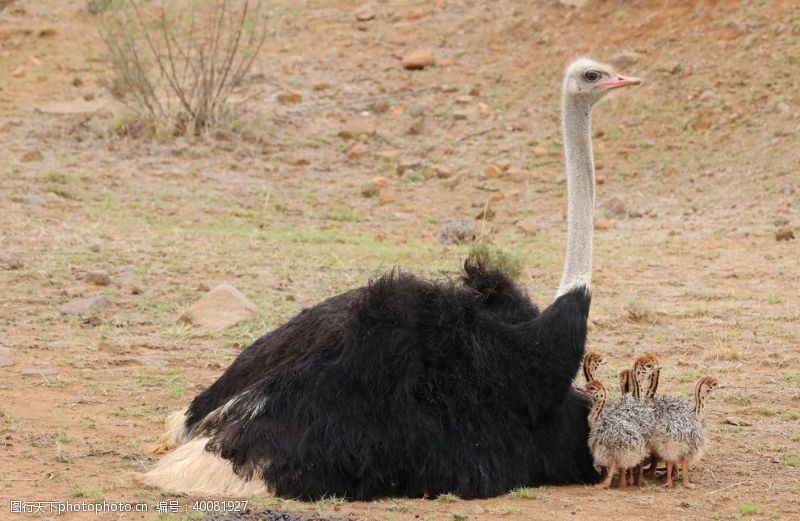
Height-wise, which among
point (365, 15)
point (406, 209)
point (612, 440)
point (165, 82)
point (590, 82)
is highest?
point (365, 15)

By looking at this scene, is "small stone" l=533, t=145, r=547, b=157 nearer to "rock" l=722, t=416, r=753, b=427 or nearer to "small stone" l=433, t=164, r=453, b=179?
"small stone" l=433, t=164, r=453, b=179

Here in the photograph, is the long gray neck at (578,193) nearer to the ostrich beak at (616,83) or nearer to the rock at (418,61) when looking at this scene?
the ostrich beak at (616,83)

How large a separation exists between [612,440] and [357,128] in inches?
447

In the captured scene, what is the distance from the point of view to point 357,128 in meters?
16.7

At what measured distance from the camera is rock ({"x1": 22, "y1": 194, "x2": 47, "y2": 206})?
1226 cm

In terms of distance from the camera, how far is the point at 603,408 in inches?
230

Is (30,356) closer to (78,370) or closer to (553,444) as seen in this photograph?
(78,370)

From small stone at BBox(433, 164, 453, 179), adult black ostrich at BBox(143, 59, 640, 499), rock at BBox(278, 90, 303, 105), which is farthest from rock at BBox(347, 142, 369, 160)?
adult black ostrich at BBox(143, 59, 640, 499)

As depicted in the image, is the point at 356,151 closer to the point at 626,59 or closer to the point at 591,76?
the point at 626,59

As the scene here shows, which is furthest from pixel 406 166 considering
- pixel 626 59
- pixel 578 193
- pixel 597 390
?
pixel 597 390

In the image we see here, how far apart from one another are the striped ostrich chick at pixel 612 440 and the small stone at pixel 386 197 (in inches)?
343

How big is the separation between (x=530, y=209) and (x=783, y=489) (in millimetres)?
8439

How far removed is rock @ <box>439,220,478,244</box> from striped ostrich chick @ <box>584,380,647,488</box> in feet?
21.5

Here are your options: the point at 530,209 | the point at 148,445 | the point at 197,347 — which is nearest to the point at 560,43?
the point at 530,209
